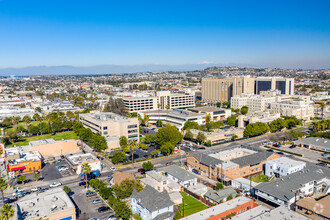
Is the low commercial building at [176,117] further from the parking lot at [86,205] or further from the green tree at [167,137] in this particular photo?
the parking lot at [86,205]

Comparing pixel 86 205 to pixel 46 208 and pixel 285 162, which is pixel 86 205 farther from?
pixel 285 162

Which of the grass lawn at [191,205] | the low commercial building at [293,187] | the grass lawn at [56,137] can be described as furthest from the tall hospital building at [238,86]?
the grass lawn at [191,205]

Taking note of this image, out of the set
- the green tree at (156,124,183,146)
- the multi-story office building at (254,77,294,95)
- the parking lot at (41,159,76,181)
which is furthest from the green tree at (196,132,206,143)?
the multi-story office building at (254,77,294,95)

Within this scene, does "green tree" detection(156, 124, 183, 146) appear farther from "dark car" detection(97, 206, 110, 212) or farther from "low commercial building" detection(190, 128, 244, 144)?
"dark car" detection(97, 206, 110, 212)

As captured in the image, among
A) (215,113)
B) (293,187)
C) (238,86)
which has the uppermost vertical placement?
(238,86)

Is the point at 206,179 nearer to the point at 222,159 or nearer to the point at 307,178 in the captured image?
the point at 222,159

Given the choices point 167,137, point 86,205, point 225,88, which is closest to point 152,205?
point 86,205

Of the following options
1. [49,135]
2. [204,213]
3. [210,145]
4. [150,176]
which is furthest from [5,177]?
[210,145]

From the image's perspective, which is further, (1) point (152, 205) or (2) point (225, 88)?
(2) point (225, 88)
